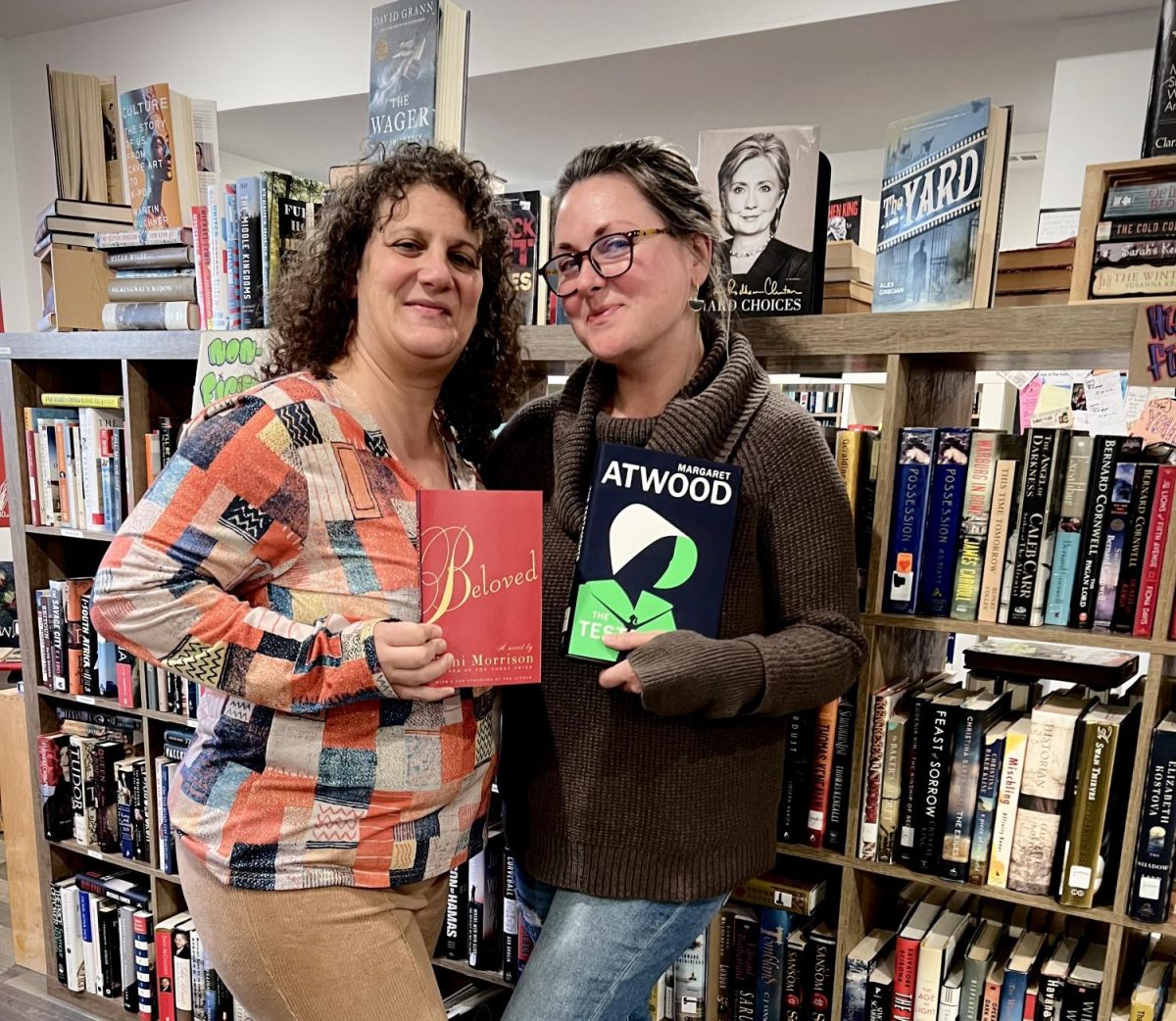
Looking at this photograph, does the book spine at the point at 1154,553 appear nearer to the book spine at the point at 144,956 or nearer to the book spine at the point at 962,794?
the book spine at the point at 962,794

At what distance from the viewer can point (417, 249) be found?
1135 mm

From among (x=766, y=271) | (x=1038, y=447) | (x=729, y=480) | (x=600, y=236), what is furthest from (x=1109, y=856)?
(x=600, y=236)

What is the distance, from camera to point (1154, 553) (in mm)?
1196

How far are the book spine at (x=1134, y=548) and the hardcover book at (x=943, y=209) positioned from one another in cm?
34

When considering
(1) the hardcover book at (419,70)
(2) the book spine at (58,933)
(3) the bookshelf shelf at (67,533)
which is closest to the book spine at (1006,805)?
(1) the hardcover book at (419,70)

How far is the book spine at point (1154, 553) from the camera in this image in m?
1.18

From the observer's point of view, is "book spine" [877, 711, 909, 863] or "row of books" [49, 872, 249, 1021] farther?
"row of books" [49, 872, 249, 1021]

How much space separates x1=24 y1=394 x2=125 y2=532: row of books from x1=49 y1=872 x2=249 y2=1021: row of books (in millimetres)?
986

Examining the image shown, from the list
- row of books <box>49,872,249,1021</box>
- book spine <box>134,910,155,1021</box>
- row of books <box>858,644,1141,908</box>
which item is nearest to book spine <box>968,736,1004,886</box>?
row of books <box>858,644,1141,908</box>

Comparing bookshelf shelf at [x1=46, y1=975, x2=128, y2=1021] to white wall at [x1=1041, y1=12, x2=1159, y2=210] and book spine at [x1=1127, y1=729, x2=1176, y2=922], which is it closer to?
book spine at [x1=1127, y1=729, x2=1176, y2=922]

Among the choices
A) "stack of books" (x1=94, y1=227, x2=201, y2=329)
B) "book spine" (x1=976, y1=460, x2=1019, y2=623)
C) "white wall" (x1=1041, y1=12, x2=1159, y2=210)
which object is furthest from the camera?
"white wall" (x1=1041, y1=12, x2=1159, y2=210)

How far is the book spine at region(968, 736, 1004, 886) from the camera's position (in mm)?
1307

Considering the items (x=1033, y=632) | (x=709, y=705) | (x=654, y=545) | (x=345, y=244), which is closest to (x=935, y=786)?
(x=1033, y=632)

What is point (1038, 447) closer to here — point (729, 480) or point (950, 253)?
point (950, 253)
